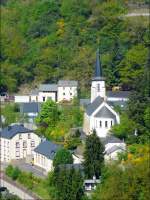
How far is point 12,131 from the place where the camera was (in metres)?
37.8

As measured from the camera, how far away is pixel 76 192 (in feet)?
98.0

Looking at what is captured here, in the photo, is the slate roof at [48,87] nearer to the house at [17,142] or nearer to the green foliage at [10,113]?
the green foliage at [10,113]

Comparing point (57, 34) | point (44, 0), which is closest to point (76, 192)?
point (57, 34)

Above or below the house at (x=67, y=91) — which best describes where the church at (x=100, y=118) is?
below

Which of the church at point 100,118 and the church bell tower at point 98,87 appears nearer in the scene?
the church at point 100,118

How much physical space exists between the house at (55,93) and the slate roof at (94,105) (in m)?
4.36

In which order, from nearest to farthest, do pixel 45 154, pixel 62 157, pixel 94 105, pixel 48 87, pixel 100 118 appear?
1. pixel 62 157
2. pixel 45 154
3. pixel 100 118
4. pixel 94 105
5. pixel 48 87

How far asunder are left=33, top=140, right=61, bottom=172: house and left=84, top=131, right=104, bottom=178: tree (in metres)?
2.74

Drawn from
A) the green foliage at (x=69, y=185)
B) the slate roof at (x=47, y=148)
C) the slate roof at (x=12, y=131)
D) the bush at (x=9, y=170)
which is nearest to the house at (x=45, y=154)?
the slate roof at (x=47, y=148)

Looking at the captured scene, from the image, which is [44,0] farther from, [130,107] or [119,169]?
[119,169]

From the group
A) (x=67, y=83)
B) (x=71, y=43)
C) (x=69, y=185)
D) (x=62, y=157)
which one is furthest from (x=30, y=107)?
(x=69, y=185)

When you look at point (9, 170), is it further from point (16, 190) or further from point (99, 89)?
point (99, 89)

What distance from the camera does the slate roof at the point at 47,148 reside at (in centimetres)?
3506

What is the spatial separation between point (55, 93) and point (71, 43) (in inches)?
236
